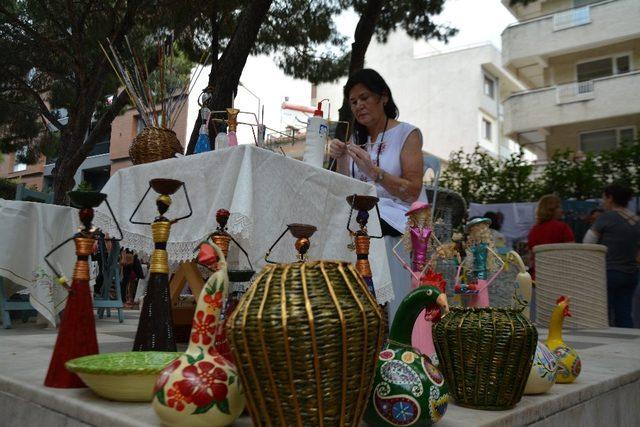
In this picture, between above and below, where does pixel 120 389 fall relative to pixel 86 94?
below

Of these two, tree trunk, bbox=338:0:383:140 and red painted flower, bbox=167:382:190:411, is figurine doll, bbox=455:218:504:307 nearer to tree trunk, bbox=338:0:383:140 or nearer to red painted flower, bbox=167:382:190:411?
red painted flower, bbox=167:382:190:411

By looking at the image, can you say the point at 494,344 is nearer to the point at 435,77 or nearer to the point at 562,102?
the point at 562,102

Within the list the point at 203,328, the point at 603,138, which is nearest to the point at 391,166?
the point at 203,328

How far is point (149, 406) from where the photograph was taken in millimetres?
1094

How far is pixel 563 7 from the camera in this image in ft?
46.5

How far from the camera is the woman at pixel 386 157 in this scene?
6.53 feet

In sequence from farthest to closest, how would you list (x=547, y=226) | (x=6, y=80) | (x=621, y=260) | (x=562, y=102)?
(x=562, y=102), (x=6, y=80), (x=547, y=226), (x=621, y=260)

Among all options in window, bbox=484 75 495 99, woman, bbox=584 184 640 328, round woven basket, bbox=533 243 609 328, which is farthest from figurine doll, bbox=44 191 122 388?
window, bbox=484 75 495 99

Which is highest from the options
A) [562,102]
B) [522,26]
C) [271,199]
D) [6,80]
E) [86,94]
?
[522,26]

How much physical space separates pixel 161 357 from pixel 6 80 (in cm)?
857

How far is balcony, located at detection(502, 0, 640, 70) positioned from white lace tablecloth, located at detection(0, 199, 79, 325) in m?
13.2

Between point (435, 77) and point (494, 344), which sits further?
point (435, 77)

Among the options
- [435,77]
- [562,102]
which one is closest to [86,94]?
[562,102]

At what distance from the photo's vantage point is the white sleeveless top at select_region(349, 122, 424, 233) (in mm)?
2002
